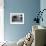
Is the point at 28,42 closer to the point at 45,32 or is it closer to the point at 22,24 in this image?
the point at 45,32

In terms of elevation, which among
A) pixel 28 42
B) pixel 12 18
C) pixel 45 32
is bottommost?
pixel 28 42

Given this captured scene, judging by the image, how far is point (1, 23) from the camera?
5.25 meters

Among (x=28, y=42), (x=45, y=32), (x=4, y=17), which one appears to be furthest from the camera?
(x=4, y=17)

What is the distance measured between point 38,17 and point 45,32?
2.67 meters

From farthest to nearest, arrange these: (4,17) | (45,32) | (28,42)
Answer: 1. (4,17)
2. (28,42)
3. (45,32)

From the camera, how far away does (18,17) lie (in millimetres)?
5273

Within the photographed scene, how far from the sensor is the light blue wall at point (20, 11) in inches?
204

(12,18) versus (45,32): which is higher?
(12,18)

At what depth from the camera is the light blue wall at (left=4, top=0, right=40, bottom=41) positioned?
5.18 metres

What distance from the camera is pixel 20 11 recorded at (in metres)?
5.20

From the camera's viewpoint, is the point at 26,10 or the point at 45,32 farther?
the point at 26,10

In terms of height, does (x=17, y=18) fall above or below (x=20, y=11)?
below

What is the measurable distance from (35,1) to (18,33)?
1.45 meters

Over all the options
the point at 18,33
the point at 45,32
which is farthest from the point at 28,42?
the point at 18,33
